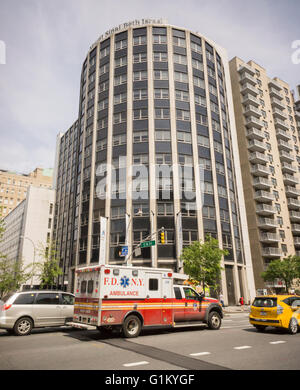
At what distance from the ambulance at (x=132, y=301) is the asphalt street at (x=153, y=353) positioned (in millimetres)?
653

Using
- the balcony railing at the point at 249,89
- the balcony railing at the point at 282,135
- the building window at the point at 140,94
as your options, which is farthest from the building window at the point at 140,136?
the balcony railing at the point at 282,135

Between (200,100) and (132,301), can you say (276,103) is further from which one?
(132,301)

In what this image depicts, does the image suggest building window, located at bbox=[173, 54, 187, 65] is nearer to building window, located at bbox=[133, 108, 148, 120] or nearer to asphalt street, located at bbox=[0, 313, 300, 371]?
building window, located at bbox=[133, 108, 148, 120]

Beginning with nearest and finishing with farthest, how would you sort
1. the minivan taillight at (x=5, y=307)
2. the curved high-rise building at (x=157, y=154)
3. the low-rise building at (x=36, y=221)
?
the minivan taillight at (x=5, y=307)
the curved high-rise building at (x=157, y=154)
the low-rise building at (x=36, y=221)

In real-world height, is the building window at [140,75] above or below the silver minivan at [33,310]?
above

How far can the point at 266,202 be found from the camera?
51656mm

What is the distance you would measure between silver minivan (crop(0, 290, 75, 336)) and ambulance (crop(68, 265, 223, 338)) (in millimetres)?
1475

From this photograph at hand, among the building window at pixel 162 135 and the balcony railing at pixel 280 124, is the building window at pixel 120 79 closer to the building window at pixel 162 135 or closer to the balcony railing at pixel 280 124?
the building window at pixel 162 135

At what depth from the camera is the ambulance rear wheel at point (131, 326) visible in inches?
437

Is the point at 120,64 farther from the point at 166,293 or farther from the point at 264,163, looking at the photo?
the point at 166,293

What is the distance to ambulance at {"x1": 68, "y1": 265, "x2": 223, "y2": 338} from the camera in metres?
11.0

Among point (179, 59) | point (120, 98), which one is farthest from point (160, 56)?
point (120, 98)

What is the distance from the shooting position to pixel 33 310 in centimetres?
1241

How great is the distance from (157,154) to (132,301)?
1164 inches
